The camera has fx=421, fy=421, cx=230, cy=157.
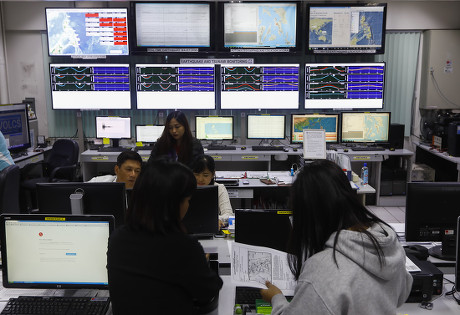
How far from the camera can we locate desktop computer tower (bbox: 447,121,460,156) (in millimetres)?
4955

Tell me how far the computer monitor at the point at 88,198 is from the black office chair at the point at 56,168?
287 centimetres

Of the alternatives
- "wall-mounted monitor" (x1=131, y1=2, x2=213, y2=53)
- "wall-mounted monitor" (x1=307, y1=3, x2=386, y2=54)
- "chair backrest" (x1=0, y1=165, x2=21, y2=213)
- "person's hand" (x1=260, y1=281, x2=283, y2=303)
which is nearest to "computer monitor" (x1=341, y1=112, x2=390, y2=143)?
"wall-mounted monitor" (x1=307, y1=3, x2=386, y2=54)

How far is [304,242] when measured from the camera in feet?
4.33

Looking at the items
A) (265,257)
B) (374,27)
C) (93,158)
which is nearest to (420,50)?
(374,27)

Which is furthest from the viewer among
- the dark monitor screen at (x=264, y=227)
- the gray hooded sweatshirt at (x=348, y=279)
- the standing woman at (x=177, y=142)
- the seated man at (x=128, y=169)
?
the standing woman at (x=177, y=142)

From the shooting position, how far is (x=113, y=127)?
5.56 metres

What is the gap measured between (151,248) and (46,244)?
0.66 m

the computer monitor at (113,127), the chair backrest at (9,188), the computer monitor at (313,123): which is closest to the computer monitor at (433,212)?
the chair backrest at (9,188)

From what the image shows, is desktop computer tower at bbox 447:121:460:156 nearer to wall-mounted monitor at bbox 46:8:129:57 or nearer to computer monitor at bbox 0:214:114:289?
wall-mounted monitor at bbox 46:8:129:57

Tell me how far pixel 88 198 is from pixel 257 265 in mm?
942

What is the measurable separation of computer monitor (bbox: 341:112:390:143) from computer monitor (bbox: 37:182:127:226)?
4.03m

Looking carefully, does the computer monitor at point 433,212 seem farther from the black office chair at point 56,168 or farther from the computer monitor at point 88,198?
the black office chair at point 56,168

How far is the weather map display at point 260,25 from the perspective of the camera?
212 inches

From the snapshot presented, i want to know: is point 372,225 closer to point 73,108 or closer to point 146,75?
point 146,75
